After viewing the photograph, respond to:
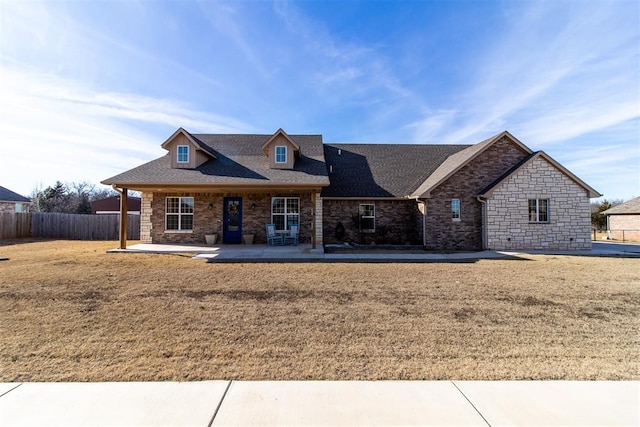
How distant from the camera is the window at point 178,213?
620 inches

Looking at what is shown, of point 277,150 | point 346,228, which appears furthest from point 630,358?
point 277,150

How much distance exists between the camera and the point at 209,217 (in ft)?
51.5

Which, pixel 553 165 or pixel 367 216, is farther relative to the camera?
pixel 367 216

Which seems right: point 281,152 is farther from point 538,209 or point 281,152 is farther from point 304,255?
point 538,209

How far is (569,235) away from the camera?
48.6 ft

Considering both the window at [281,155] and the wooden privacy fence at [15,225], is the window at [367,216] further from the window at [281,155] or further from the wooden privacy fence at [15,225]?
the wooden privacy fence at [15,225]

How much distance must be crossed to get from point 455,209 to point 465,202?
61 cm

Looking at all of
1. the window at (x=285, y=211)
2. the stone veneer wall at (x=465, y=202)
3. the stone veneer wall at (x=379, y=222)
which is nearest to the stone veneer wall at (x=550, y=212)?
the stone veneer wall at (x=465, y=202)

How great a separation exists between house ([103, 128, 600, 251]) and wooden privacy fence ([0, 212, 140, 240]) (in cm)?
665

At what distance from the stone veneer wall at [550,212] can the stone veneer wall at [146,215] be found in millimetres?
16524

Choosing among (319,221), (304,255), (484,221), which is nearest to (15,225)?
(319,221)

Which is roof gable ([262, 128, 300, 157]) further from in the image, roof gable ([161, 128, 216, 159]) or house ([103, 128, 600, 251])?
roof gable ([161, 128, 216, 159])
